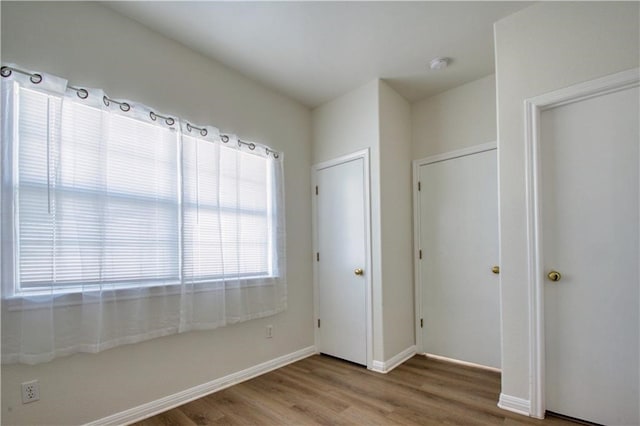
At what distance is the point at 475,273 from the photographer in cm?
311

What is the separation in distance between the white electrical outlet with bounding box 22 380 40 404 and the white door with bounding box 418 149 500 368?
309 centimetres

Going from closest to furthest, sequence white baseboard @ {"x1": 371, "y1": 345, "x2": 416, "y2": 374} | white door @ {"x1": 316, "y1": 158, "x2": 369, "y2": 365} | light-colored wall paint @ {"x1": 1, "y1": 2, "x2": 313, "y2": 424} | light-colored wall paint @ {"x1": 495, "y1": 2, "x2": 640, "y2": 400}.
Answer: light-colored wall paint @ {"x1": 1, "y1": 2, "x2": 313, "y2": 424}
light-colored wall paint @ {"x1": 495, "y1": 2, "x2": 640, "y2": 400}
white baseboard @ {"x1": 371, "y1": 345, "x2": 416, "y2": 374}
white door @ {"x1": 316, "y1": 158, "x2": 369, "y2": 365}

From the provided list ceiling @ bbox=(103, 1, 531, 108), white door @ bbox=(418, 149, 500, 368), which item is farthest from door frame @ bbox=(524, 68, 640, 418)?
white door @ bbox=(418, 149, 500, 368)

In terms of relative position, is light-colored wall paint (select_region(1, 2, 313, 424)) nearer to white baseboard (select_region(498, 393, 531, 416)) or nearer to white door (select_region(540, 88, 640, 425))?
white baseboard (select_region(498, 393, 531, 416))

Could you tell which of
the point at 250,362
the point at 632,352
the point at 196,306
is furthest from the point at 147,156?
the point at 632,352

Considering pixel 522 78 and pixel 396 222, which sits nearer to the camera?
pixel 522 78

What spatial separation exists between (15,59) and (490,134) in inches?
137

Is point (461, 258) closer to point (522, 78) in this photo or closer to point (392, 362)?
point (392, 362)

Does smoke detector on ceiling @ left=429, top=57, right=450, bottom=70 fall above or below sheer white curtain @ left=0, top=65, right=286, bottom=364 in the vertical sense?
above

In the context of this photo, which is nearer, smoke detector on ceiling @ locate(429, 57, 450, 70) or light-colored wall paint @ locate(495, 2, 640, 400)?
light-colored wall paint @ locate(495, 2, 640, 400)

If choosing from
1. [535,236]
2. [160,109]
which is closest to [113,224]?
[160,109]

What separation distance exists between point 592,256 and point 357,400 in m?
1.83

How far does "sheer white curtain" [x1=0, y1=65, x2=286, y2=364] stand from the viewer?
1.76 metres

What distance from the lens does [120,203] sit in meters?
2.14
